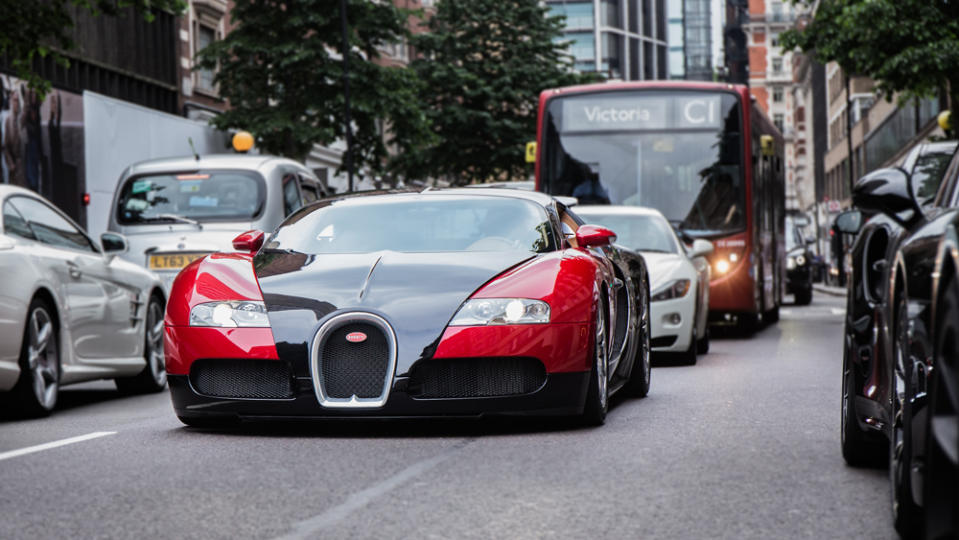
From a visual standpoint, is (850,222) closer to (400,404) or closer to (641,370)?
(400,404)

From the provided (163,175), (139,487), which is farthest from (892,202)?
(163,175)

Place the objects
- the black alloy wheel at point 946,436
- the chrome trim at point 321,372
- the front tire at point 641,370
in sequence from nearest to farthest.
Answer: the black alloy wheel at point 946,436
the chrome trim at point 321,372
the front tire at point 641,370

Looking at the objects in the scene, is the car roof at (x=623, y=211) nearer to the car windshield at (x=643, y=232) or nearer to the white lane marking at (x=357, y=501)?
the car windshield at (x=643, y=232)

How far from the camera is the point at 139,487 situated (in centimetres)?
591

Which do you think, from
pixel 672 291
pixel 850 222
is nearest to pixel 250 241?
pixel 850 222

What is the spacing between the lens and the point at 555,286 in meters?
7.61

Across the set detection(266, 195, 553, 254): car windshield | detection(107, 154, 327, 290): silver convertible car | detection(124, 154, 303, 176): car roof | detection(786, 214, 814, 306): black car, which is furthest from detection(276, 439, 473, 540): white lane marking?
detection(786, 214, 814, 306): black car

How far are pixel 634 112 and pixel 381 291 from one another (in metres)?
12.3

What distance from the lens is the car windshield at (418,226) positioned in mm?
8469

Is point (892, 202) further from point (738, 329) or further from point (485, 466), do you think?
point (738, 329)

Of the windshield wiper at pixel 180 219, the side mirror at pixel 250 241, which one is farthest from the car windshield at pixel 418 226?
the windshield wiper at pixel 180 219

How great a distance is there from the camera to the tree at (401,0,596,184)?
50969mm

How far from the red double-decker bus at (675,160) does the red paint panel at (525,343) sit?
1159 cm

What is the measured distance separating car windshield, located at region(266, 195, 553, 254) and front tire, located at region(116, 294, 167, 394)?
3.52 meters
